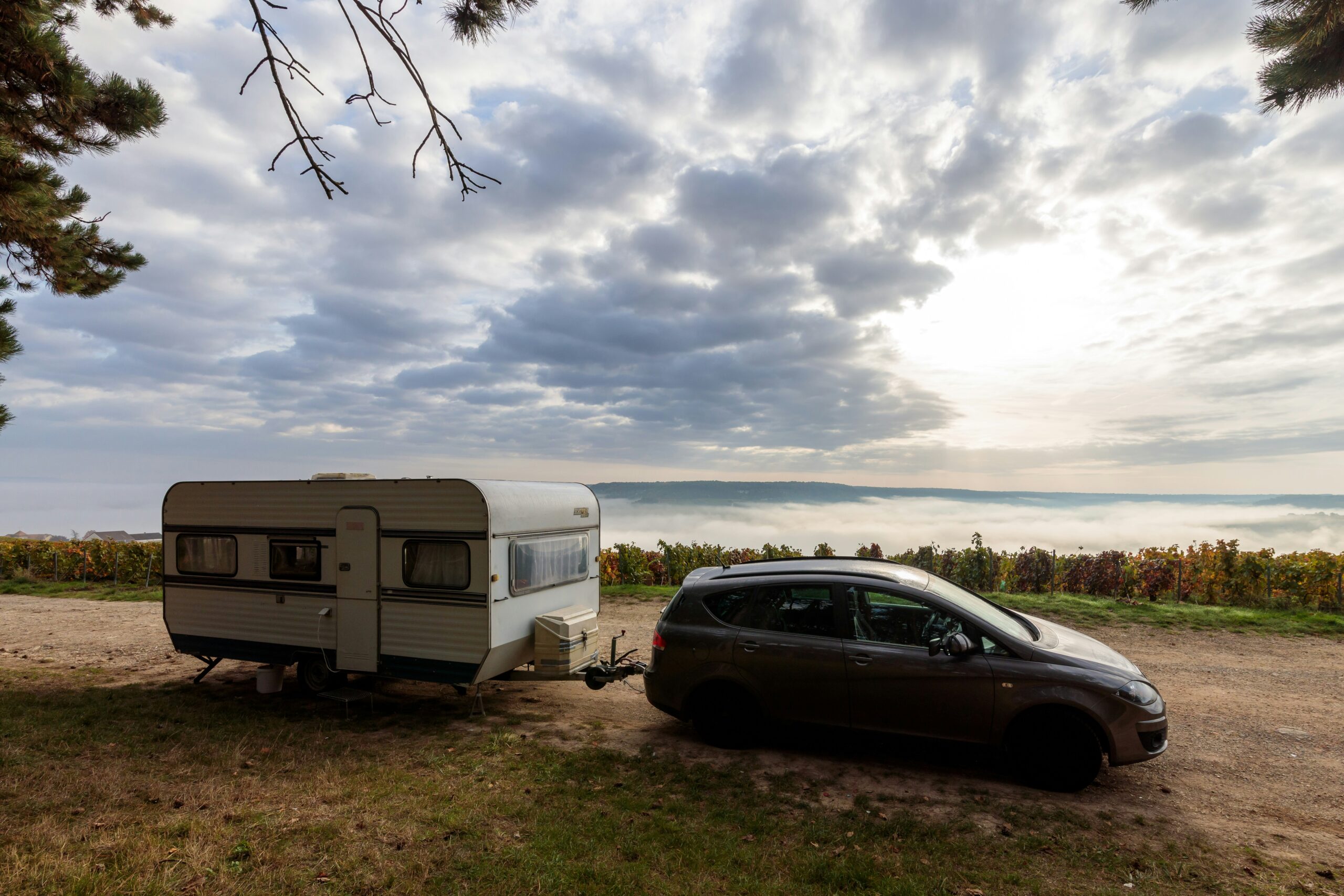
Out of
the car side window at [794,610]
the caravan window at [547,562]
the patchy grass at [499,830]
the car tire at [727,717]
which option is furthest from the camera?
the caravan window at [547,562]

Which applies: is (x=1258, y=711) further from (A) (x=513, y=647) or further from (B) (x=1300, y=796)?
(A) (x=513, y=647)

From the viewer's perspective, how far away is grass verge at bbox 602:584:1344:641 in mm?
11992

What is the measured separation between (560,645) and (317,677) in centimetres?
344

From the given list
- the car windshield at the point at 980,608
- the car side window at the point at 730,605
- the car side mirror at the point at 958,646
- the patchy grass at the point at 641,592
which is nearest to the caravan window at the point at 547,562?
the car side window at the point at 730,605

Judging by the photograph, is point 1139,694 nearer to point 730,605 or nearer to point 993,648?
point 993,648

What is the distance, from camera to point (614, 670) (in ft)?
26.5

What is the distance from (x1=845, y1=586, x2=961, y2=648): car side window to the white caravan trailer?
322 cm

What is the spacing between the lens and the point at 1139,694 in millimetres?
5605

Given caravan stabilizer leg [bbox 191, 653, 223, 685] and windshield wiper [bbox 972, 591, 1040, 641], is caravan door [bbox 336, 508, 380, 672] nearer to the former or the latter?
caravan stabilizer leg [bbox 191, 653, 223, 685]

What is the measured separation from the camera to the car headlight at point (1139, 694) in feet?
18.2

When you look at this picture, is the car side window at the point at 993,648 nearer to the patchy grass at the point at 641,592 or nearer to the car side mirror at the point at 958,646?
the car side mirror at the point at 958,646

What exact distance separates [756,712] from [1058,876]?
2764mm

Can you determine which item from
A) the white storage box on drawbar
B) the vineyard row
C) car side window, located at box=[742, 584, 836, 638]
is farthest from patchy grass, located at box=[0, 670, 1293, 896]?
the vineyard row

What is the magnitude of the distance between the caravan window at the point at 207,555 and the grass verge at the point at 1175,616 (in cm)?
1272
